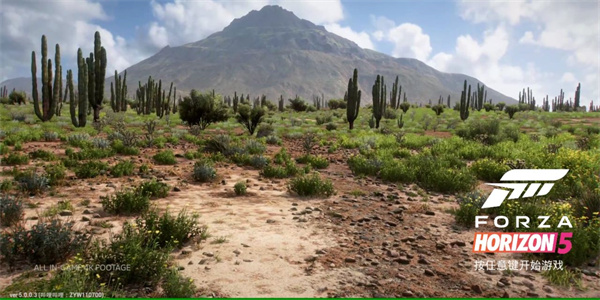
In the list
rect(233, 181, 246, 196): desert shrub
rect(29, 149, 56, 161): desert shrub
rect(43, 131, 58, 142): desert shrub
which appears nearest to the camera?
rect(233, 181, 246, 196): desert shrub

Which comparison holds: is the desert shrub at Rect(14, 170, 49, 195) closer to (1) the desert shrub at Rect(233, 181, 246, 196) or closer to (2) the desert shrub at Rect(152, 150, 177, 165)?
(1) the desert shrub at Rect(233, 181, 246, 196)

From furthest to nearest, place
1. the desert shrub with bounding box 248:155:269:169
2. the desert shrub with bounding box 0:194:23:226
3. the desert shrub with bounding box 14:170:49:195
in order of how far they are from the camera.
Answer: the desert shrub with bounding box 248:155:269:169 → the desert shrub with bounding box 14:170:49:195 → the desert shrub with bounding box 0:194:23:226

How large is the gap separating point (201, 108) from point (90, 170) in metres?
15.5

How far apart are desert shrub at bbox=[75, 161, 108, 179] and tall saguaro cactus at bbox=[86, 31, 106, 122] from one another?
662 inches

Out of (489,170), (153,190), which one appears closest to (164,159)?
(153,190)

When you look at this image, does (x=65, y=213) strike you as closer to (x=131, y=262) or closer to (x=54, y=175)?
(x=54, y=175)

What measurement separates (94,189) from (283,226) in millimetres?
5205

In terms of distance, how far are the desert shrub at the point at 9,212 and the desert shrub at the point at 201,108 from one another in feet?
61.6

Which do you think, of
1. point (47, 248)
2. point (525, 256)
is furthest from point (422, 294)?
point (47, 248)

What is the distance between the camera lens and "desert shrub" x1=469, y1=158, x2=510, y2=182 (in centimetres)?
1126

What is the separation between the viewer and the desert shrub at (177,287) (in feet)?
13.5

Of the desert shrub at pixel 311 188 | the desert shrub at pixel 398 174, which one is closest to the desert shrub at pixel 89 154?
the desert shrub at pixel 311 188

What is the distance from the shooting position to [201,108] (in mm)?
25047

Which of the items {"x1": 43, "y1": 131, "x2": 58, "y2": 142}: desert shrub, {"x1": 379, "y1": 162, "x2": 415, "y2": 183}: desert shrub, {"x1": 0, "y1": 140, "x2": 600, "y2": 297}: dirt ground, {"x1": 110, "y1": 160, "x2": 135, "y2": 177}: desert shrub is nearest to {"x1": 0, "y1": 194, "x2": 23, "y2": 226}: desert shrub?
{"x1": 0, "y1": 140, "x2": 600, "y2": 297}: dirt ground
